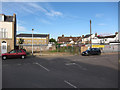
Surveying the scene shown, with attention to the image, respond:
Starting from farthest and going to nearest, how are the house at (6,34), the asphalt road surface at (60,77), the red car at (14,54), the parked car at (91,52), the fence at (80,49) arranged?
the fence at (80,49)
the house at (6,34)
the parked car at (91,52)
the red car at (14,54)
the asphalt road surface at (60,77)

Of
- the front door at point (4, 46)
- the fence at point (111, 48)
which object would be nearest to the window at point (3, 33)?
the front door at point (4, 46)

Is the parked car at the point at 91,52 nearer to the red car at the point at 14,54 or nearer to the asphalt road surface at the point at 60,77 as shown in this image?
the red car at the point at 14,54

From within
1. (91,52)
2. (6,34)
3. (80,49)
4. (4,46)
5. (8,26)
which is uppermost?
(8,26)

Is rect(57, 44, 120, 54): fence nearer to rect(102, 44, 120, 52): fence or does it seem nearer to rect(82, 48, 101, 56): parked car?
rect(102, 44, 120, 52): fence

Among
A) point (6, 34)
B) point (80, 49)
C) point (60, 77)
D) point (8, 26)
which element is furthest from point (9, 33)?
point (60, 77)

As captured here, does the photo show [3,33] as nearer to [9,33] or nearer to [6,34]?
[6,34]

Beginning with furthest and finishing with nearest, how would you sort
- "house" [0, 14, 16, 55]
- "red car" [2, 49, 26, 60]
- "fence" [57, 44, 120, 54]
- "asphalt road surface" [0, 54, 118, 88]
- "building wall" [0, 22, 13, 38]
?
"fence" [57, 44, 120, 54] → "building wall" [0, 22, 13, 38] → "house" [0, 14, 16, 55] → "red car" [2, 49, 26, 60] → "asphalt road surface" [0, 54, 118, 88]

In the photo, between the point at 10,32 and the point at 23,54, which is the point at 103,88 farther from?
the point at 10,32

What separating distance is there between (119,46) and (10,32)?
1229 inches

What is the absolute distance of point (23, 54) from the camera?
17594 mm

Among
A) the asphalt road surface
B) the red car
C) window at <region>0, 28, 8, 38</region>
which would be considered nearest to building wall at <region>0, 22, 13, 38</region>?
window at <region>0, 28, 8, 38</region>

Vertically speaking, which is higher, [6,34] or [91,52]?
[6,34]

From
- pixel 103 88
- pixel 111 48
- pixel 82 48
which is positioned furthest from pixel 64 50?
pixel 103 88

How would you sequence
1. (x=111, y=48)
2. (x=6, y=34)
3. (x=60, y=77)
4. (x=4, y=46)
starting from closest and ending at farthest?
(x=60, y=77)
(x=4, y=46)
(x=6, y=34)
(x=111, y=48)
